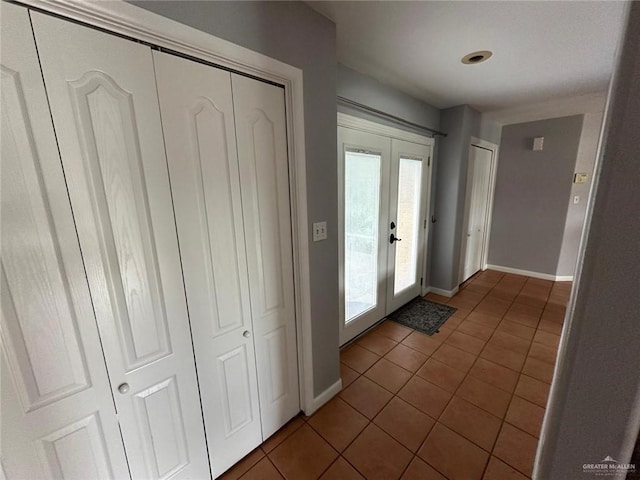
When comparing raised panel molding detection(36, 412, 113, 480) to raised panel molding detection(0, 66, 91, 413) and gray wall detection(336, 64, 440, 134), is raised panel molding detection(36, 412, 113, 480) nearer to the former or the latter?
raised panel molding detection(0, 66, 91, 413)

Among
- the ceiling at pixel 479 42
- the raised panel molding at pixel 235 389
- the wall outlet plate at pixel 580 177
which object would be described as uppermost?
the ceiling at pixel 479 42

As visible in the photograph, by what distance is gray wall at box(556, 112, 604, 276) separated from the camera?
3.22 metres

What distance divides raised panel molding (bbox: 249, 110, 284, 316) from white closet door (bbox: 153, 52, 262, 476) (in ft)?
0.33

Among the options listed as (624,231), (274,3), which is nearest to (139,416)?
(624,231)

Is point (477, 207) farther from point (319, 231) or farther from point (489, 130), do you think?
point (319, 231)

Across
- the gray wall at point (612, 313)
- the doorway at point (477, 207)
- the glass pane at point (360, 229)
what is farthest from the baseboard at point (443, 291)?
the gray wall at point (612, 313)

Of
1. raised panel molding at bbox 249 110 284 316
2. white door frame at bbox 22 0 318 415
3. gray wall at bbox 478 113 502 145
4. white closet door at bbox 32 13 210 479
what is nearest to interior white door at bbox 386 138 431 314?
gray wall at bbox 478 113 502 145

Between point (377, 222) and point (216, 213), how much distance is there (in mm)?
1611

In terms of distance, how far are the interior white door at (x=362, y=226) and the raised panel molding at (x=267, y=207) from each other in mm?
758

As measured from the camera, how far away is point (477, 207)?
365 cm

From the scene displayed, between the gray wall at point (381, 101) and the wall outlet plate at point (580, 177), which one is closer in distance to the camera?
the gray wall at point (381, 101)

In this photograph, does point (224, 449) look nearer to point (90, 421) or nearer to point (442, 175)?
point (90, 421)

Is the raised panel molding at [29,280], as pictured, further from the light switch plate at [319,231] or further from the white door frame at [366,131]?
the white door frame at [366,131]

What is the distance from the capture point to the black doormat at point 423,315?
8.55 feet
